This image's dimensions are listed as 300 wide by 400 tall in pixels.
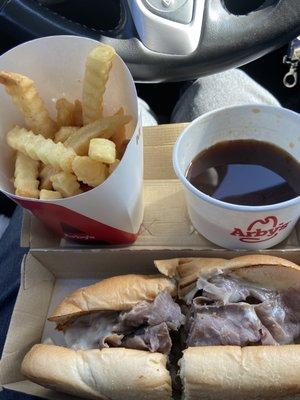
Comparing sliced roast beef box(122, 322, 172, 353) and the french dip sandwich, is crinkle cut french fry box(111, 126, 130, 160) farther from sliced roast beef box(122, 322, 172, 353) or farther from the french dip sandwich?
sliced roast beef box(122, 322, 172, 353)

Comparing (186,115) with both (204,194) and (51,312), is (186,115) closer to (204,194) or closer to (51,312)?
(204,194)

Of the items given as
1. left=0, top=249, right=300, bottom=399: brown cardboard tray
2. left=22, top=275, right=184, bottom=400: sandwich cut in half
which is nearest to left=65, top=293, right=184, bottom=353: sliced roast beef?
left=22, top=275, right=184, bottom=400: sandwich cut in half

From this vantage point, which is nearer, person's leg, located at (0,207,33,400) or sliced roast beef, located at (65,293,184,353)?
sliced roast beef, located at (65,293,184,353)

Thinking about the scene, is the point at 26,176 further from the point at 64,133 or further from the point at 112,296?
the point at 112,296

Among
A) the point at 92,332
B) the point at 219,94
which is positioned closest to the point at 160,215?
the point at 92,332

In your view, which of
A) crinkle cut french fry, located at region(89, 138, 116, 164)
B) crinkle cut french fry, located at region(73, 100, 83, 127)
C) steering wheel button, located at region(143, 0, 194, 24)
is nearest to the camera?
crinkle cut french fry, located at region(89, 138, 116, 164)

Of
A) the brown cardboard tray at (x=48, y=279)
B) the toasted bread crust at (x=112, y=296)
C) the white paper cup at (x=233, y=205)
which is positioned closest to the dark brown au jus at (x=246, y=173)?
the white paper cup at (x=233, y=205)
